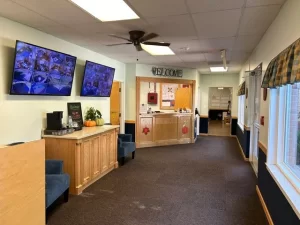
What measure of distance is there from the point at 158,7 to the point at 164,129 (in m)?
5.13

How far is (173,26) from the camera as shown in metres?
3.40

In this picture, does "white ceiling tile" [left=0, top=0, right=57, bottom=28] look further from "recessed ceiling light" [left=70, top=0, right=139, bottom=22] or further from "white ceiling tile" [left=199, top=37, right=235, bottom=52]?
"white ceiling tile" [left=199, top=37, right=235, bottom=52]

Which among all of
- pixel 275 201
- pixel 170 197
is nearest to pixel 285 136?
pixel 275 201

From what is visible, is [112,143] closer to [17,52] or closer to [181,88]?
[17,52]

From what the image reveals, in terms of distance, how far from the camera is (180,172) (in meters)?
4.82

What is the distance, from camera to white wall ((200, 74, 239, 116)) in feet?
31.2

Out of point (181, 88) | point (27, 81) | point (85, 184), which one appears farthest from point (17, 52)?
point (181, 88)

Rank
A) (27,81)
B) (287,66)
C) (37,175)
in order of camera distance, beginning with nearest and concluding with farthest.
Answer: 1. (287,66)
2. (37,175)
3. (27,81)

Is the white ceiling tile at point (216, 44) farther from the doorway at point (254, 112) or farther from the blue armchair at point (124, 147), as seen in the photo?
the blue armchair at point (124, 147)

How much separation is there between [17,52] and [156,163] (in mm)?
3620

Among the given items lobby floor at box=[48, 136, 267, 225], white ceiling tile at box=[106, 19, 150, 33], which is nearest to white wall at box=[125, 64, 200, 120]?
lobby floor at box=[48, 136, 267, 225]

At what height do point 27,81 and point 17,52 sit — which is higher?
point 17,52

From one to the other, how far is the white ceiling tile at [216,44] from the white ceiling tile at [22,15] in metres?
2.56

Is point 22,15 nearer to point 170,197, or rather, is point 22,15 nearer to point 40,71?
point 40,71
